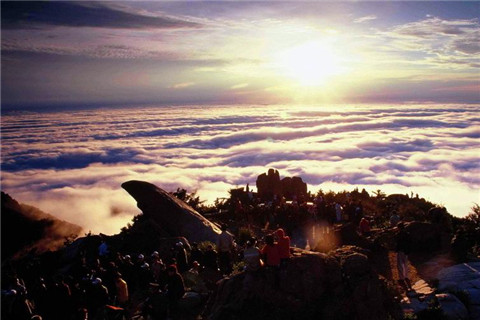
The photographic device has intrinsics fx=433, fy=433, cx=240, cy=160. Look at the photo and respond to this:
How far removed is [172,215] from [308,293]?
36.4 ft

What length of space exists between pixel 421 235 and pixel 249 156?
13644cm

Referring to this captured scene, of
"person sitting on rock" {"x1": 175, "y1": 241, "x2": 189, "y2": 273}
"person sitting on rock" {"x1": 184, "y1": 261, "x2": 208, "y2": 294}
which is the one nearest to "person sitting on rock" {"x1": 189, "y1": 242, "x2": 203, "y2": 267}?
"person sitting on rock" {"x1": 184, "y1": 261, "x2": 208, "y2": 294}

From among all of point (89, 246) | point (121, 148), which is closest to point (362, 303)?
point (89, 246)

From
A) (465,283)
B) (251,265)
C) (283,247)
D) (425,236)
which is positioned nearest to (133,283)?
(251,265)

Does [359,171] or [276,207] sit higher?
[276,207]

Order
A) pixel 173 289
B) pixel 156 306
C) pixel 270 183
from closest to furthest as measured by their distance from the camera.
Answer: pixel 156 306, pixel 173 289, pixel 270 183

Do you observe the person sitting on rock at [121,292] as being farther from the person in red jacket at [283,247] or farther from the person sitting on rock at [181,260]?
the person in red jacket at [283,247]

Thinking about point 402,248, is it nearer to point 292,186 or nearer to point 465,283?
point 465,283

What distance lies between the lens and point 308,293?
29.4 ft

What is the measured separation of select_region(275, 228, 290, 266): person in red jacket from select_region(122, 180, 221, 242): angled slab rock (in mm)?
8809

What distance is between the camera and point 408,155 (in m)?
135

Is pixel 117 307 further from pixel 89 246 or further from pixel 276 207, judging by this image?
pixel 276 207

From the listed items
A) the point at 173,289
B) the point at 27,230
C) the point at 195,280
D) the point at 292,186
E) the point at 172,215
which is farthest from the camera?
the point at 292,186

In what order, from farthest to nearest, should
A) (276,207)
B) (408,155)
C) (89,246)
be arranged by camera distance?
(408,155) < (276,207) < (89,246)
